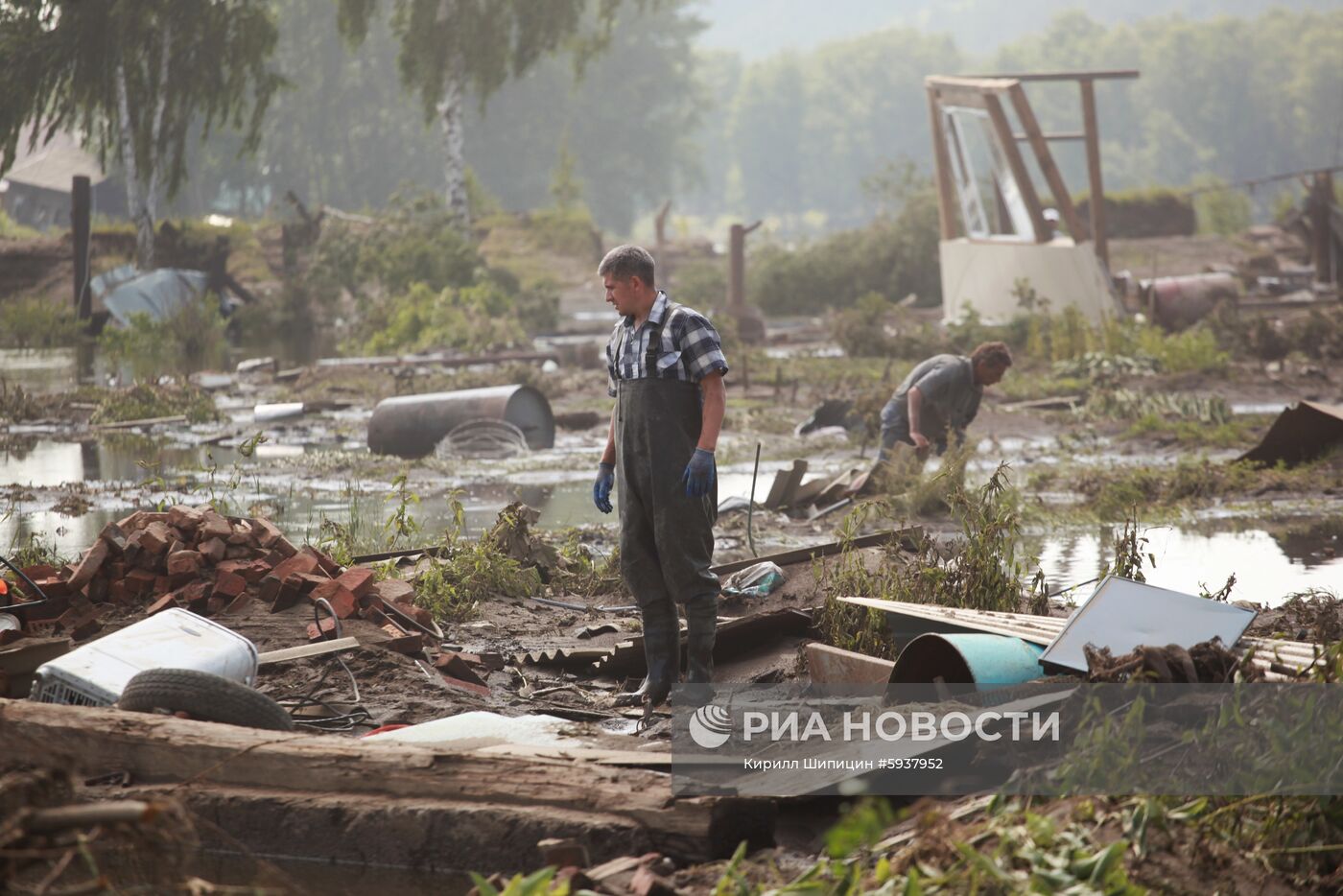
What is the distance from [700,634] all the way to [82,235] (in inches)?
866

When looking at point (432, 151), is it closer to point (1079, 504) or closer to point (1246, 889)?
point (1079, 504)

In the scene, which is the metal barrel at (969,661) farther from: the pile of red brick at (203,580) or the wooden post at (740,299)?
the wooden post at (740,299)

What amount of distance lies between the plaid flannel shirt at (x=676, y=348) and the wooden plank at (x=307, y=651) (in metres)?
1.60

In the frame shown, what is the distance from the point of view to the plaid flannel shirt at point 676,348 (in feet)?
18.8

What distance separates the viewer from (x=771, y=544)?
9.44 meters

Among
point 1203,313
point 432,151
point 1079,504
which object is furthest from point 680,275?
point 432,151

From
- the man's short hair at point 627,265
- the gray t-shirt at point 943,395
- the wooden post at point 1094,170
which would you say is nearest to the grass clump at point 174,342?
the gray t-shirt at point 943,395

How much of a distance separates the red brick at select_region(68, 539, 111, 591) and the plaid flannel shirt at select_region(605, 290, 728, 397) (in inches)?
105

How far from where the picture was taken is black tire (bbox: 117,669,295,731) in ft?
15.9

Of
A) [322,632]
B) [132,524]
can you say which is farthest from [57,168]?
[322,632]

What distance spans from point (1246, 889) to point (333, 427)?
13.0m

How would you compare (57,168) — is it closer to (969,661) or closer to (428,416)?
(428,416)

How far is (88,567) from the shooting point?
658cm

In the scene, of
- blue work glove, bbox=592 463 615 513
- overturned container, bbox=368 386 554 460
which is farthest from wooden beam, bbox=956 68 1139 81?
blue work glove, bbox=592 463 615 513
